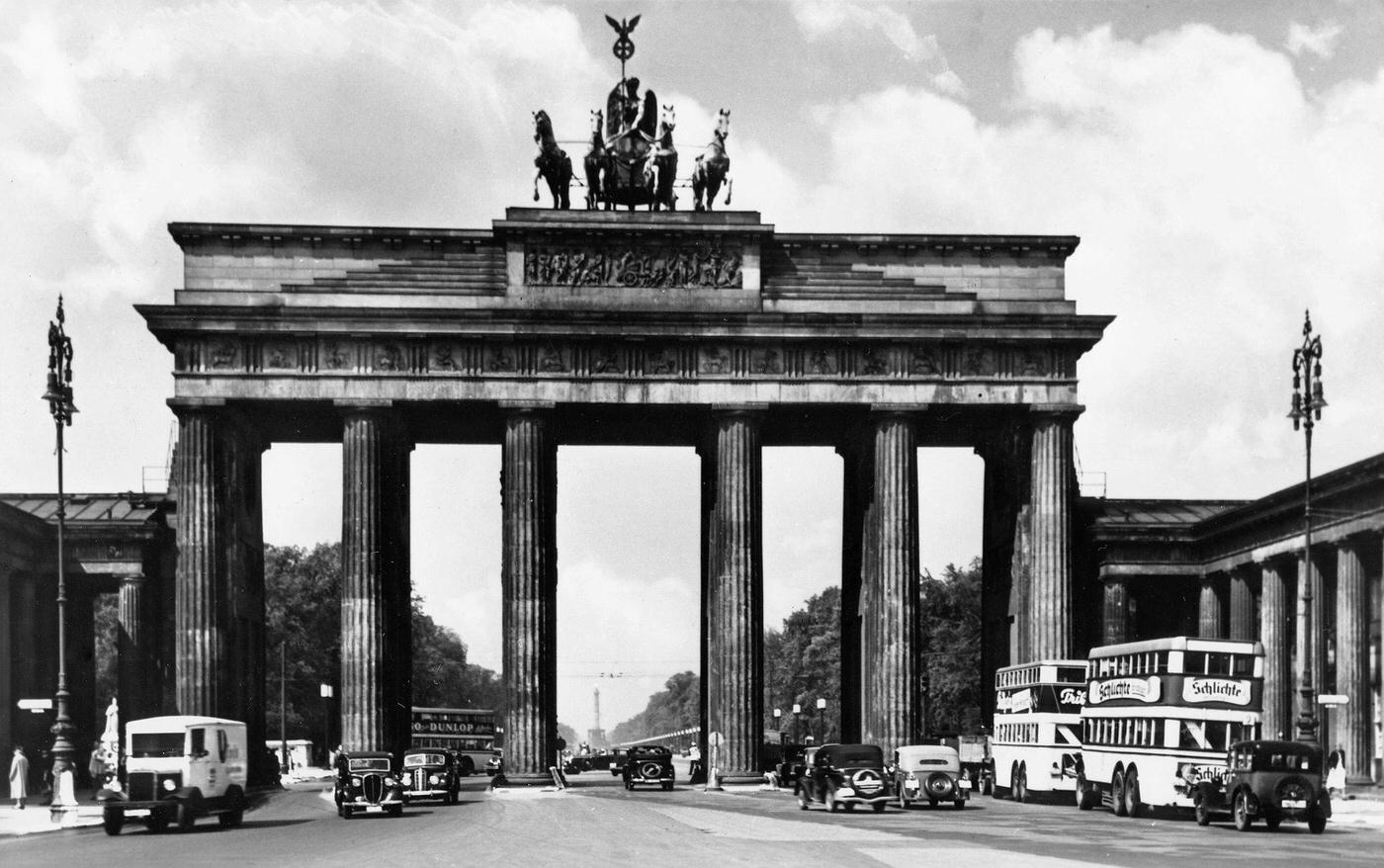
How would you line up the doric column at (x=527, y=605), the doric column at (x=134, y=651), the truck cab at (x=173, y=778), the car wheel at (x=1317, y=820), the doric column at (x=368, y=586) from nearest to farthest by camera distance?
the car wheel at (x=1317, y=820)
the truck cab at (x=173, y=778)
the doric column at (x=368, y=586)
the doric column at (x=527, y=605)
the doric column at (x=134, y=651)

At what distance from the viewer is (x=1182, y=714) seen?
5594 cm

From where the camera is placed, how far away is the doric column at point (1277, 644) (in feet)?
272

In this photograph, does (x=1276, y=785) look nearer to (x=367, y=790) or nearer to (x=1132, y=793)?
(x=1132, y=793)

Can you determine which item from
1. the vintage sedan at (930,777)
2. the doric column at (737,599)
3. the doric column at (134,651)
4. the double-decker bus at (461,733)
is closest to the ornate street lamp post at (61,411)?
the vintage sedan at (930,777)

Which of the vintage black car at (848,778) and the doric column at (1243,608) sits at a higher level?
the doric column at (1243,608)

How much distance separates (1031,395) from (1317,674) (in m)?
16.1

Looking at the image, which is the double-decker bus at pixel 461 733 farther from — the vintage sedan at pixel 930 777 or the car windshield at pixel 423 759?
the vintage sedan at pixel 930 777

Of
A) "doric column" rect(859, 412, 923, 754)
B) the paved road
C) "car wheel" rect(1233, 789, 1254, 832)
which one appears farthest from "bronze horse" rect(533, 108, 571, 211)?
"car wheel" rect(1233, 789, 1254, 832)

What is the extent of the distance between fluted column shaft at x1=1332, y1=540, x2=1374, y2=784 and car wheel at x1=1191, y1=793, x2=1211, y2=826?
70.9 ft

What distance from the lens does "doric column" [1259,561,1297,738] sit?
Answer: 272 ft

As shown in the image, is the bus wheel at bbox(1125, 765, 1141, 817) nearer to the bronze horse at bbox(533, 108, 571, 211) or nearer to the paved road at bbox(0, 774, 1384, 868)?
the paved road at bbox(0, 774, 1384, 868)

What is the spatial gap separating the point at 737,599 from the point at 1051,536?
43.4 ft

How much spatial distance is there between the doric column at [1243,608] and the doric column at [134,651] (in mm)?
47502

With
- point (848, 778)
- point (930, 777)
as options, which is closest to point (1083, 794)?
point (930, 777)
